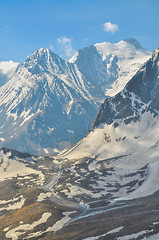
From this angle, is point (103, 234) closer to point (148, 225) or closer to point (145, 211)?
point (148, 225)

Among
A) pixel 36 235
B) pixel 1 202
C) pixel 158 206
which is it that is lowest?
pixel 158 206

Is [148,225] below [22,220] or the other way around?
below

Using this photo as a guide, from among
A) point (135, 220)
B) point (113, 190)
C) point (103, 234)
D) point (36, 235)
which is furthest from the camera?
point (113, 190)

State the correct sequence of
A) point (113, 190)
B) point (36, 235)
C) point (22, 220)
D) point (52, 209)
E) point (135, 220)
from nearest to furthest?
point (135, 220), point (36, 235), point (22, 220), point (52, 209), point (113, 190)

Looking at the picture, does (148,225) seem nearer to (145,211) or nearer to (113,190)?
(145,211)

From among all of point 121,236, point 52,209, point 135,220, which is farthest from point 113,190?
point 121,236

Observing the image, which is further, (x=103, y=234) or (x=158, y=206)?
(x=158, y=206)

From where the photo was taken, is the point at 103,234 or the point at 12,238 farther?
the point at 12,238

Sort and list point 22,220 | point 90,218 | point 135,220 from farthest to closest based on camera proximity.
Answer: point 22,220, point 90,218, point 135,220

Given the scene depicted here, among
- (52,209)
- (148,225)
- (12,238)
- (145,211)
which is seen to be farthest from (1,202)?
(148,225)
